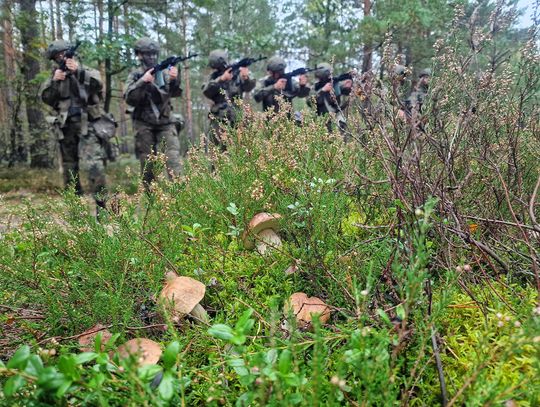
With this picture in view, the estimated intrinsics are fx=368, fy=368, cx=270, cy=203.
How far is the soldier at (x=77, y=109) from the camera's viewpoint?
605cm

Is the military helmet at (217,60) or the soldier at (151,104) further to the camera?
the military helmet at (217,60)

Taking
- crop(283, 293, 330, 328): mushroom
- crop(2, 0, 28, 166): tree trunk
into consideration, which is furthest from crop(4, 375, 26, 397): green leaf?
crop(2, 0, 28, 166): tree trunk

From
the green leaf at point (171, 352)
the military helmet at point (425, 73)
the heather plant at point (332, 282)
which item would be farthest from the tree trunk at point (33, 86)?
the green leaf at point (171, 352)

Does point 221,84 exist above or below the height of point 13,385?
above

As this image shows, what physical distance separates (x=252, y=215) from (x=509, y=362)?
1554mm

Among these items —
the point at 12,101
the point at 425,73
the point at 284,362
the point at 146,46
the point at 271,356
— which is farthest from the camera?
the point at 12,101

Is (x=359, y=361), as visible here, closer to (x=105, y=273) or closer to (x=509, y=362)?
(x=509, y=362)

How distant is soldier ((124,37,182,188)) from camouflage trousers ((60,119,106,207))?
27.0 inches

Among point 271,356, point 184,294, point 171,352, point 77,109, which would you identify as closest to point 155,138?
point 77,109

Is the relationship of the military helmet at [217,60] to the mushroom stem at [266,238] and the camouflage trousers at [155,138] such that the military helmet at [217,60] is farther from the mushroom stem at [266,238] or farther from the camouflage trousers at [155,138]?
the mushroom stem at [266,238]

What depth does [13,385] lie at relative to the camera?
763 mm

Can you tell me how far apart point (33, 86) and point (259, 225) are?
10089mm

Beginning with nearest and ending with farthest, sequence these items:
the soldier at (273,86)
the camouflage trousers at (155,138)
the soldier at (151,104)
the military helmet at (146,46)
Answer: the soldier at (151,104), the camouflage trousers at (155,138), the military helmet at (146,46), the soldier at (273,86)

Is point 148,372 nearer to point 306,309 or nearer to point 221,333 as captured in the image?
point 221,333
